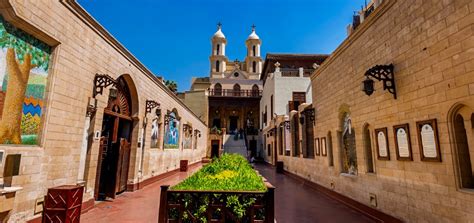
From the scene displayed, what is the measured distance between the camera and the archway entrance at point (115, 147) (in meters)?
6.66

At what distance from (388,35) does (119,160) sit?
787 cm

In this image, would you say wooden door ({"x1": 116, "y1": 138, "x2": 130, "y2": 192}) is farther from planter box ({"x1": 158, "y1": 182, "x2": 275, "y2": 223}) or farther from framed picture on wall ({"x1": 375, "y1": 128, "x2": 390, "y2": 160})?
framed picture on wall ({"x1": 375, "y1": 128, "x2": 390, "y2": 160})

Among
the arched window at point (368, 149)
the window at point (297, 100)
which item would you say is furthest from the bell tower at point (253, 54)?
the arched window at point (368, 149)

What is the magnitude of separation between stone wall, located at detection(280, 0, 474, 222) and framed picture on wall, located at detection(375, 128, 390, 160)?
0.29 ft

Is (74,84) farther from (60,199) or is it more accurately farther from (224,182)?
(224,182)

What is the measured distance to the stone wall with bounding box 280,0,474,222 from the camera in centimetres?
320

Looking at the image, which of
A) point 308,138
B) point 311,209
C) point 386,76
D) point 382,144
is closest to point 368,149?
point 382,144

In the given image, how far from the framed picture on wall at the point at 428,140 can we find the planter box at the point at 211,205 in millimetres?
2588

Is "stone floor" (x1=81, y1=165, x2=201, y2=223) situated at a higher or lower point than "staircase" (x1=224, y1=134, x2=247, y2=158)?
lower

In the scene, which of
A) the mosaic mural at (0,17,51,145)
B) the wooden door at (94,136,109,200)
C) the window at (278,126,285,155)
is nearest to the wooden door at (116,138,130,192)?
the wooden door at (94,136,109,200)

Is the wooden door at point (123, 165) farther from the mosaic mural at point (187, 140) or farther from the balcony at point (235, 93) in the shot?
the balcony at point (235, 93)

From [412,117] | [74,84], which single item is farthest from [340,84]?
[74,84]

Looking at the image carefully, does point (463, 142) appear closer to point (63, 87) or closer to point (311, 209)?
point (311, 209)

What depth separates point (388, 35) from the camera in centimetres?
470
